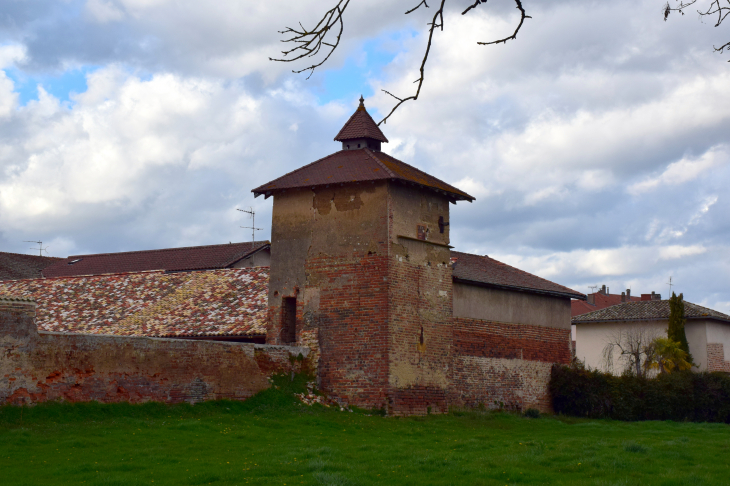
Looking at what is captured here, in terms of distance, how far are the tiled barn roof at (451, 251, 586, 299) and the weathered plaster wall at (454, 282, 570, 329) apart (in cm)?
25

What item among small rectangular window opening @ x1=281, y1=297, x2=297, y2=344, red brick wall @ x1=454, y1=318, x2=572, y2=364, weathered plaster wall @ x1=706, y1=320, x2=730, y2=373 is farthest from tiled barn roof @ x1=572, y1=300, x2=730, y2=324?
small rectangular window opening @ x1=281, y1=297, x2=297, y2=344

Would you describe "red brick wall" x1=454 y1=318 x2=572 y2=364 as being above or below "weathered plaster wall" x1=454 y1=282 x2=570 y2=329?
below

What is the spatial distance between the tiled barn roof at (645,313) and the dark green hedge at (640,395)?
21.7 ft

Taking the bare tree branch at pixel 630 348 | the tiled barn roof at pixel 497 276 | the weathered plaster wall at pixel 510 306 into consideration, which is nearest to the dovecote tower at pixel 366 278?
the weathered plaster wall at pixel 510 306

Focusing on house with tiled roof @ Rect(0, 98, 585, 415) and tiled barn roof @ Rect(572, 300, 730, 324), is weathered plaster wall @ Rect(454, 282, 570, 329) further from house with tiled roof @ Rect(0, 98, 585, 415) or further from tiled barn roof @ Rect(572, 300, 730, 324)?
tiled barn roof @ Rect(572, 300, 730, 324)

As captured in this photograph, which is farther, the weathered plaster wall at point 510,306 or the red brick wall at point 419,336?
the weathered plaster wall at point 510,306

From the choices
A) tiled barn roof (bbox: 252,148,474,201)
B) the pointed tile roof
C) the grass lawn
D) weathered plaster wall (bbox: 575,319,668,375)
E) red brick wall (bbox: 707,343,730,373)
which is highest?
the pointed tile roof

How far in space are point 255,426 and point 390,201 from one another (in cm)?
725

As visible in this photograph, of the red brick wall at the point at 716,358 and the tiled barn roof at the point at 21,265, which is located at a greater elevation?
the tiled barn roof at the point at 21,265

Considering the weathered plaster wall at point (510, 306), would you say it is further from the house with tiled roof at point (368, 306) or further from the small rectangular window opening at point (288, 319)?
the small rectangular window opening at point (288, 319)

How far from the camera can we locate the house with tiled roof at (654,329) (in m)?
34.1

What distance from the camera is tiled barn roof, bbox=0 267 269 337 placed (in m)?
23.7


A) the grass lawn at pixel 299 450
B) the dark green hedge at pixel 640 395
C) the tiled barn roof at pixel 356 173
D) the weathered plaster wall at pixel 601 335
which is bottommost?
the grass lawn at pixel 299 450

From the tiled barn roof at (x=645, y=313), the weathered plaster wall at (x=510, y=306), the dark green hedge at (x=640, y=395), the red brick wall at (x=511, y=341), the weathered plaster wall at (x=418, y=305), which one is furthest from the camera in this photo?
the tiled barn roof at (x=645, y=313)
